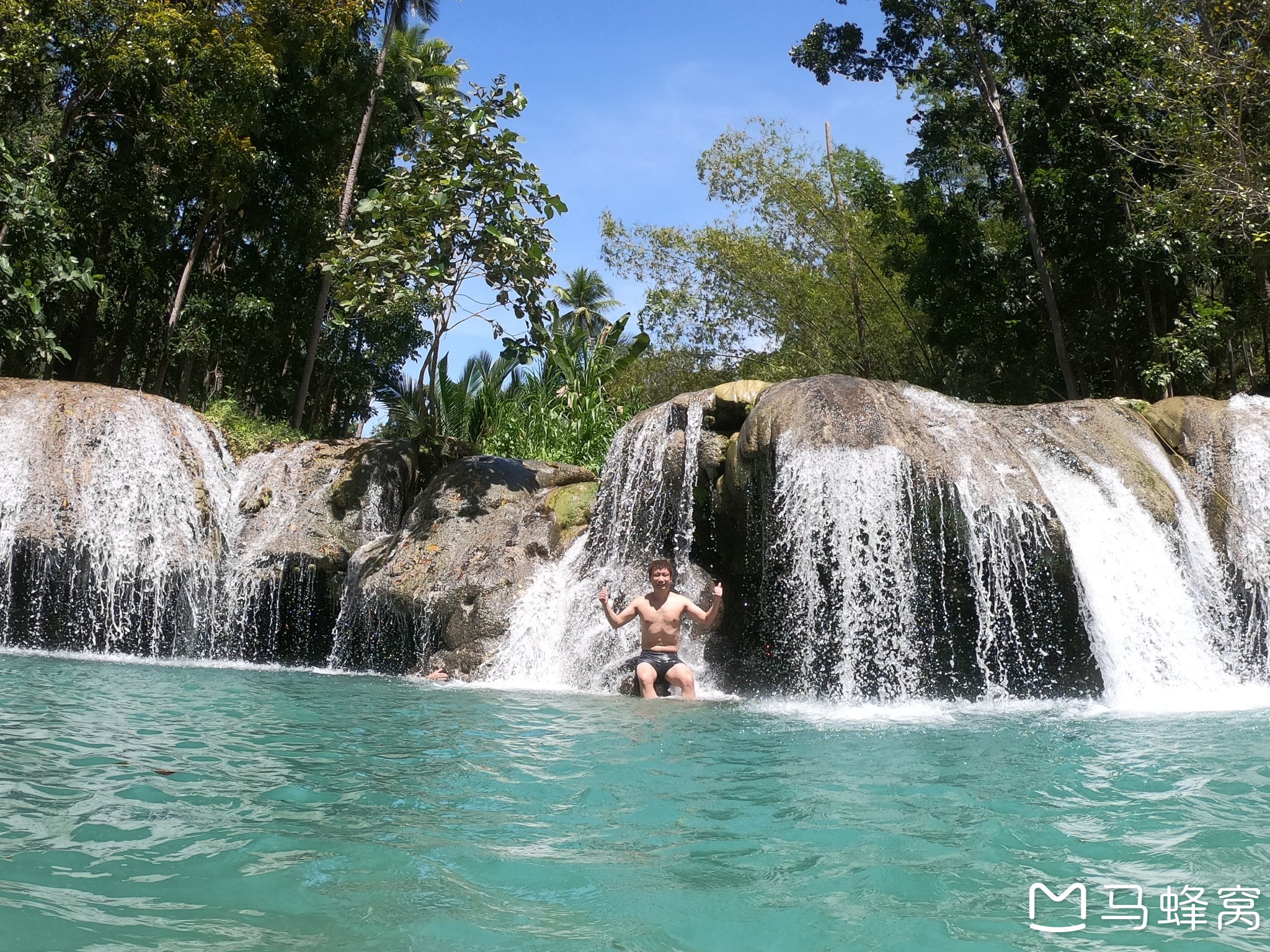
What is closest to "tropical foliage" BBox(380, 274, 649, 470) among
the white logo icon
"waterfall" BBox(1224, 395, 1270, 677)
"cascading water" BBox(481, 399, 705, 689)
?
"cascading water" BBox(481, 399, 705, 689)

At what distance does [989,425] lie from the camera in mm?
10672

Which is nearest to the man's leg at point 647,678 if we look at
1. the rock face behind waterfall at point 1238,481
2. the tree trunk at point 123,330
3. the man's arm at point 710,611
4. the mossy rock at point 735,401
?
the man's arm at point 710,611

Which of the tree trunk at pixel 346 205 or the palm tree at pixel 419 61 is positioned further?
the palm tree at pixel 419 61

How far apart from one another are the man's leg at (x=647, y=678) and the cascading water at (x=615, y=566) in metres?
1.17

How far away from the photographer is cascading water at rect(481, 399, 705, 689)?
10.5m

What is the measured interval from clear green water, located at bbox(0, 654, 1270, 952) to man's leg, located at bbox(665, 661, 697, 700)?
190 centimetres

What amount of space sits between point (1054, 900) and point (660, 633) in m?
5.79

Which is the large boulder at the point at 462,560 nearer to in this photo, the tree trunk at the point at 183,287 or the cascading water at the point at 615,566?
the cascading water at the point at 615,566

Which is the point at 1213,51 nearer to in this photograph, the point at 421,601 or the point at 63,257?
the point at 421,601

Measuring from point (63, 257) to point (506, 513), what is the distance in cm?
901

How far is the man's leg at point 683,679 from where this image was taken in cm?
866

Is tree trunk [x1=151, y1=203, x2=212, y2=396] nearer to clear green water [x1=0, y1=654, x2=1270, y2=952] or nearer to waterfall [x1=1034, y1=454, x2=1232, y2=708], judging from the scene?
clear green water [x1=0, y1=654, x2=1270, y2=952]

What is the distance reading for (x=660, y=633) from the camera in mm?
8867

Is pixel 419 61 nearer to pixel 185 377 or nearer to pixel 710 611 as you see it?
pixel 185 377
